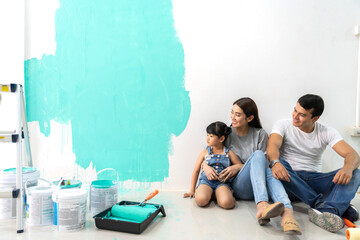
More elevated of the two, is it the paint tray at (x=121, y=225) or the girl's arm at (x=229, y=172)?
the girl's arm at (x=229, y=172)

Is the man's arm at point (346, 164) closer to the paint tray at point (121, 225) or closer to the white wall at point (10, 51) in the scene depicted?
the paint tray at point (121, 225)

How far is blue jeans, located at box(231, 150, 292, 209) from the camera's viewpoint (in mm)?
1506

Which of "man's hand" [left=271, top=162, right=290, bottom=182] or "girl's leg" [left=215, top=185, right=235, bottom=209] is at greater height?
"man's hand" [left=271, top=162, right=290, bottom=182]

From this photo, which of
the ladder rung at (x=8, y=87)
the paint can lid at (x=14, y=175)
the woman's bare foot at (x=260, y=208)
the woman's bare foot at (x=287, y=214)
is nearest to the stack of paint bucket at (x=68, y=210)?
the paint can lid at (x=14, y=175)

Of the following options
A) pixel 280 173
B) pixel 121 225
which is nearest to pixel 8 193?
pixel 121 225

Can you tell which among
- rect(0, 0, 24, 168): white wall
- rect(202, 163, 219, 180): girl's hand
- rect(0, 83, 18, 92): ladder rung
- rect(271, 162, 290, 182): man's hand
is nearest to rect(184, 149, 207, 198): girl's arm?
rect(202, 163, 219, 180): girl's hand

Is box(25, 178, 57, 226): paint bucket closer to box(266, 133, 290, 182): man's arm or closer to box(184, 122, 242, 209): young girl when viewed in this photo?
box(184, 122, 242, 209): young girl

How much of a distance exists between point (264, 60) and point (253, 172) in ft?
3.34

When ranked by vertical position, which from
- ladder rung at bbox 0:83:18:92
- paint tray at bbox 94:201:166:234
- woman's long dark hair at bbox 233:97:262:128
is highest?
ladder rung at bbox 0:83:18:92

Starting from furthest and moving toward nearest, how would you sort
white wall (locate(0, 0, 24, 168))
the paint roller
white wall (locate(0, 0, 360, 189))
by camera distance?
white wall (locate(0, 0, 24, 168)), white wall (locate(0, 0, 360, 189)), the paint roller

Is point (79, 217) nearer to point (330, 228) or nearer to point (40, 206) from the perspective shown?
point (40, 206)

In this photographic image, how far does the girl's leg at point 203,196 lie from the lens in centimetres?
178

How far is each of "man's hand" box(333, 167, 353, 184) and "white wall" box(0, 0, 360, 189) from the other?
565 mm

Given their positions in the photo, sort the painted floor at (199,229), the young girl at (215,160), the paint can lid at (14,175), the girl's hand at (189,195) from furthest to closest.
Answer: the girl's hand at (189,195) < the young girl at (215,160) < the paint can lid at (14,175) < the painted floor at (199,229)
